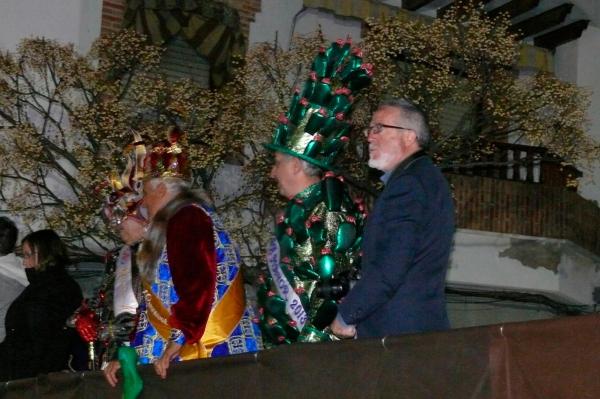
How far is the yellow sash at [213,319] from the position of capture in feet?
13.7

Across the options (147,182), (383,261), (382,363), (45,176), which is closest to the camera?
(382,363)

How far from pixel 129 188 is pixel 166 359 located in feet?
4.78

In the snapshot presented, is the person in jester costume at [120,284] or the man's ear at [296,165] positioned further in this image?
the person in jester costume at [120,284]

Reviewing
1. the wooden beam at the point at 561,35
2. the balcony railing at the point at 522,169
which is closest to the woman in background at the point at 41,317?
the balcony railing at the point at 522,169

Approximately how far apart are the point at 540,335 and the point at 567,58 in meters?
13.8

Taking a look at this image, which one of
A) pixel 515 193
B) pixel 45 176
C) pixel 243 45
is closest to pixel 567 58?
pixel 515 193

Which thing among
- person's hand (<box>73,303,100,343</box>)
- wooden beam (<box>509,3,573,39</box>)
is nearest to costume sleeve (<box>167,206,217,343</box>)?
person's hand (<box>73,303,100,343</box>)

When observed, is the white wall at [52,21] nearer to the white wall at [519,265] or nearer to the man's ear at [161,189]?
the white wall at [519,265]

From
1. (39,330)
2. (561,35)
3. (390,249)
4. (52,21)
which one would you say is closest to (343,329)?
(390,249)

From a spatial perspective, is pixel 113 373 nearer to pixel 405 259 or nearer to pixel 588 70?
pixel 405 259

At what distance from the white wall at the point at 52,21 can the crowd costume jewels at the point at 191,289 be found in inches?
318

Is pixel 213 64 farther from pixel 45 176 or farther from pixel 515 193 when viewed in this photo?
pixel 515 193

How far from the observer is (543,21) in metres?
15.4

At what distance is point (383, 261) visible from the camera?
3.45m
